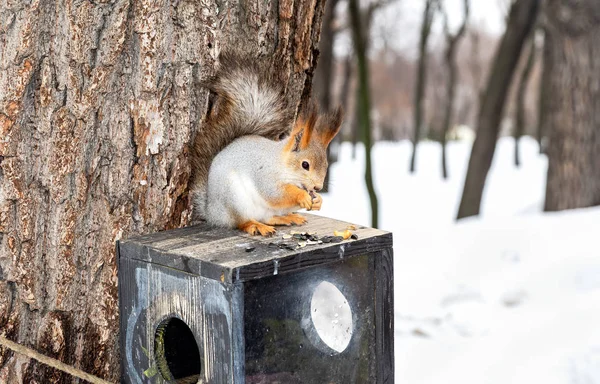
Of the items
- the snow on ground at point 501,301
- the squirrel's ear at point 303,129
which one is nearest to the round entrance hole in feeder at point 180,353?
the squirrel's ear at point 303,129

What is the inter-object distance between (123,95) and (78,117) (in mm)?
114

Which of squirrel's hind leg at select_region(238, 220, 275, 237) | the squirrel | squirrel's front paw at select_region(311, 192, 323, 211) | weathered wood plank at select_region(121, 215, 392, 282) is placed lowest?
weathered wood plank at select_region(121, 215, 392, 282)

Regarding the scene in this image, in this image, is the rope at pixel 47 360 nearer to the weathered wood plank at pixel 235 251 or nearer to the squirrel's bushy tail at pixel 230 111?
the weathered wood plank at pixel 235 251

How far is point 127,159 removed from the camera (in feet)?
5.17

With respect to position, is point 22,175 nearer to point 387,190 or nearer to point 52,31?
A: point 52,31

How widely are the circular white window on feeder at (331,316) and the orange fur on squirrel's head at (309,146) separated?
0.28 meters

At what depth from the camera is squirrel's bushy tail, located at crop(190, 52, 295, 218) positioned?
162cm

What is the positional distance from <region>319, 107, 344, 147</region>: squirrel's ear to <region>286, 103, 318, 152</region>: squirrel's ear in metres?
0.04

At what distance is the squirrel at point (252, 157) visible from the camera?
5.09 feet

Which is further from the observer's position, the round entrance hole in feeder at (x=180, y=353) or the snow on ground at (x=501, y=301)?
the snow on ground at (x=501, y=301)

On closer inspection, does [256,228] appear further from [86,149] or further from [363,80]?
[363,80]

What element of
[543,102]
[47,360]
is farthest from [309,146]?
[543,102]

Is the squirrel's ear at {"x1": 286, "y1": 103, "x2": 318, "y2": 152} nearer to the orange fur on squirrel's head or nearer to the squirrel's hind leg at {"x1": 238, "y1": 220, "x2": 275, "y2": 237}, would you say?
the orange fur on squirrel's head

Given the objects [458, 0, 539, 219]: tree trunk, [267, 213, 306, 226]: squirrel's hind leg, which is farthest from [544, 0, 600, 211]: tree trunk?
[267, 213, 306, 226]: squirrel's hind leg
